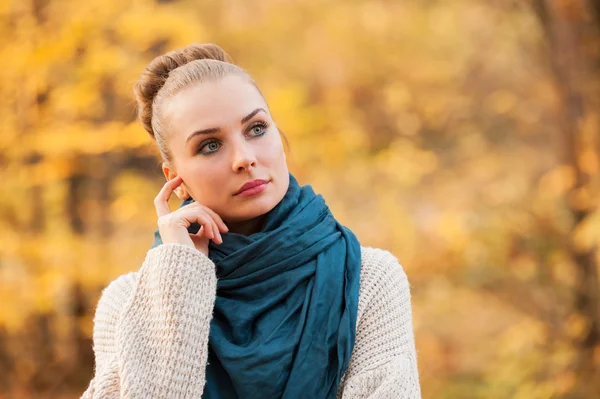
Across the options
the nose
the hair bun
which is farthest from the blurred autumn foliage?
the nose

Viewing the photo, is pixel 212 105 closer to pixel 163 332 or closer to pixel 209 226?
pixel 209 226

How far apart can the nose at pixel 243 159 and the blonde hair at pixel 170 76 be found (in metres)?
0.19

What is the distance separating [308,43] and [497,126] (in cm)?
172

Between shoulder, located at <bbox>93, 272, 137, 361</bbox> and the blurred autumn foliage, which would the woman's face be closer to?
shoulder, located at <bbox>93, 272, 137, 361</bbox>

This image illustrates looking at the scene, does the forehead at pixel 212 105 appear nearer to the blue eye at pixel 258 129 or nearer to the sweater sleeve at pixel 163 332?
the blue eye at pixel 258 129

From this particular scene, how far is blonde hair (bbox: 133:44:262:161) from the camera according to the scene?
158cm

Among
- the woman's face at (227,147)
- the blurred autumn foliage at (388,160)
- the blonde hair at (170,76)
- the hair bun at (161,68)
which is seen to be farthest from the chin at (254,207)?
the blurred autumn foliage at (388,160)

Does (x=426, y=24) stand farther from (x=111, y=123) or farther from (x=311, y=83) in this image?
(x=111, y=123)

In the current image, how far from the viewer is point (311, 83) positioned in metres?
5.96

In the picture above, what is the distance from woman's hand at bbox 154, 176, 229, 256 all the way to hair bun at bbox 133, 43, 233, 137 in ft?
0.95

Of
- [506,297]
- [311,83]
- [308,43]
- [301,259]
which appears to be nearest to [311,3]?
[308,43]

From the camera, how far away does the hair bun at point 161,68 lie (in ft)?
5.49

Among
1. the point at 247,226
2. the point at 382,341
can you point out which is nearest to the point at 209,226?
the point at 247,226

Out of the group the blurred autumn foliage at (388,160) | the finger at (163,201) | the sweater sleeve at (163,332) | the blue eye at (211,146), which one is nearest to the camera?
the sweater sleeve at (163,332)
